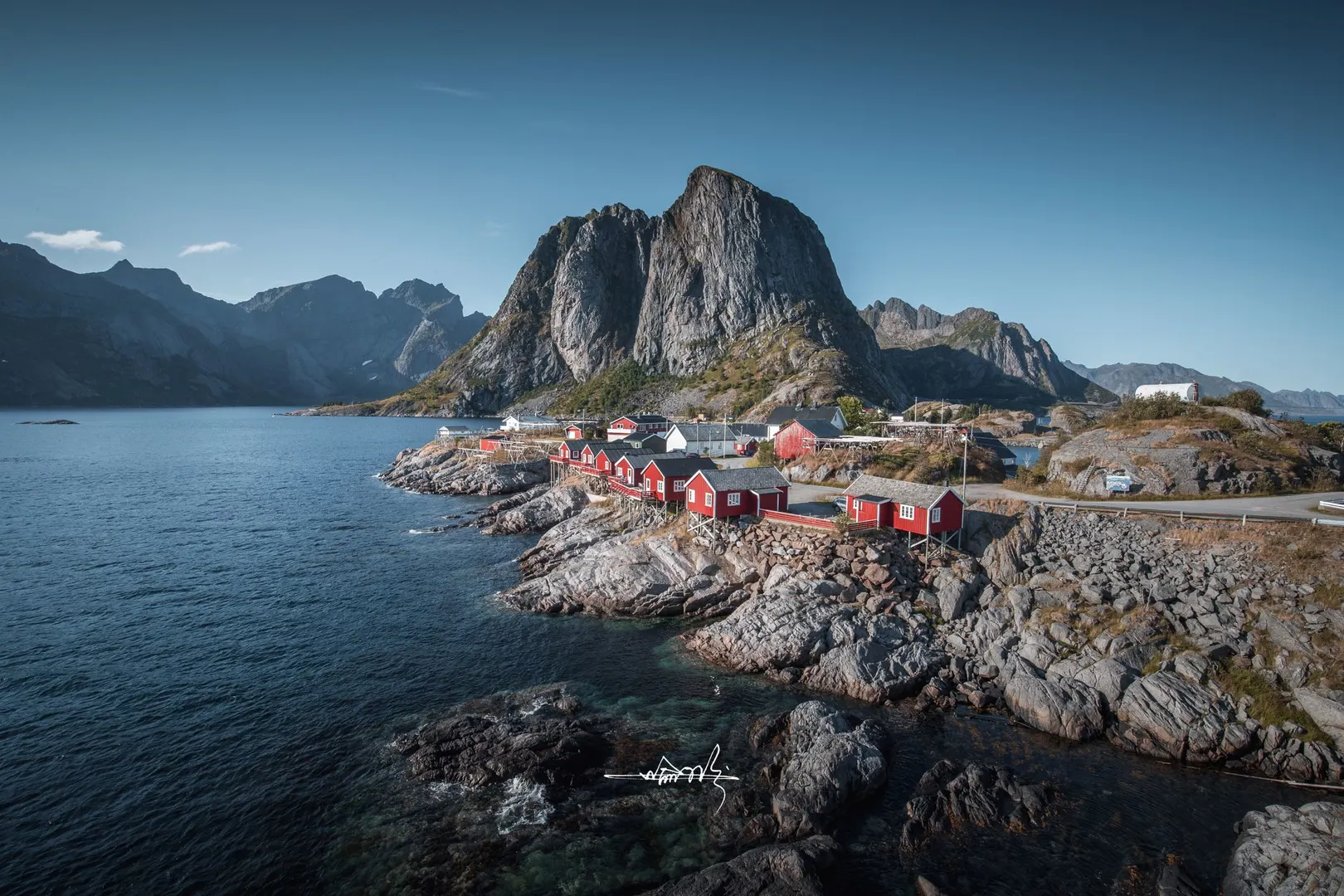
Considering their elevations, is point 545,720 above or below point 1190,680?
below

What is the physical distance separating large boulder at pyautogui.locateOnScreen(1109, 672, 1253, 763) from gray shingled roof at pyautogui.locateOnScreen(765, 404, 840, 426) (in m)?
56.7

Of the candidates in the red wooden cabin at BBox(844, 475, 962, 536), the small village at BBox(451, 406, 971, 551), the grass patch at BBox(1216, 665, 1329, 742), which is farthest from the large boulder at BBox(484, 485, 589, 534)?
the grass patch at BBox(1216, 665, 1329, 742)

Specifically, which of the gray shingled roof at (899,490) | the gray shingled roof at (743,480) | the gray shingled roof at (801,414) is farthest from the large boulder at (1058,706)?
the gray shingled roof at (801,414)

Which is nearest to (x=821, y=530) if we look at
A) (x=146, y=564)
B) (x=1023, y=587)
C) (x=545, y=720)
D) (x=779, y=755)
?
(x=1023, y=587)

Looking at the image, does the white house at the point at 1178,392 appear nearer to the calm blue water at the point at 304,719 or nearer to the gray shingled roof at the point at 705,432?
the gray shingled roof at the point at 705,432

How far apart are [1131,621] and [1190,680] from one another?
3.98 m

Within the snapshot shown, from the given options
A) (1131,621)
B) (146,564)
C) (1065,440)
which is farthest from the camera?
(1065,440)

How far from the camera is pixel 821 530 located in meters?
43.1

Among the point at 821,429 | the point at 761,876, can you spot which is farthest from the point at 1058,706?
the point at 821,429

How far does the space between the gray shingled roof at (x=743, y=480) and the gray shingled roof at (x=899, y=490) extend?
18.8 feet

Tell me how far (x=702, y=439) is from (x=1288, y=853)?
237 ft

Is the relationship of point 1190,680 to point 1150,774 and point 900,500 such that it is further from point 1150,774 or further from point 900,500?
point 900,500

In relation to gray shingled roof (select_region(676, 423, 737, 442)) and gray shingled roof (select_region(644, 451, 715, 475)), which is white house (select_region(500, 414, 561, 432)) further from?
gray shingled roof (select_region(644, 451, 715, 475))

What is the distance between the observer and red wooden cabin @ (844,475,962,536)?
41031 millimetres
